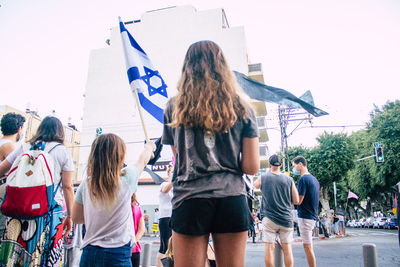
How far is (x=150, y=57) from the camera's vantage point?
33469 mm

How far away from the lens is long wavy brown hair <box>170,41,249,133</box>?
6.03ft

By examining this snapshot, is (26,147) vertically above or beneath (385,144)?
beneath

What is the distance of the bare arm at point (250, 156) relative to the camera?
190 centimetres

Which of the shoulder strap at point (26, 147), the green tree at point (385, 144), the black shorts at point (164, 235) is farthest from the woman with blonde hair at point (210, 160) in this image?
the green tree at point (385, 144)

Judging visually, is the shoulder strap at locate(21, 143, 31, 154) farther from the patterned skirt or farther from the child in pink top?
the child in pink top

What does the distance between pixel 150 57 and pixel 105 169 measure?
3257 centimetres

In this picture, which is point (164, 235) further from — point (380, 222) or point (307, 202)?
point (380, 222)

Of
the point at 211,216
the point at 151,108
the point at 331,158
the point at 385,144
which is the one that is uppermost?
the point at 385,144

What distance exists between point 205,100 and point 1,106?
118 ft

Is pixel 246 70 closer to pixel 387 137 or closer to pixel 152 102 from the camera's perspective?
pixel 387 137

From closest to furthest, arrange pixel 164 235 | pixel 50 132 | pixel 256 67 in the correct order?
pixel 50 132 < pixel 164 235 < pixel 256 67

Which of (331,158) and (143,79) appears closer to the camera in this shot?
(143,79)

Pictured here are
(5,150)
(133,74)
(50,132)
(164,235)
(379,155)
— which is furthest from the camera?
(379,155)

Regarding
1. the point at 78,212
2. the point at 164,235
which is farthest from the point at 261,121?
the point at 78,212
